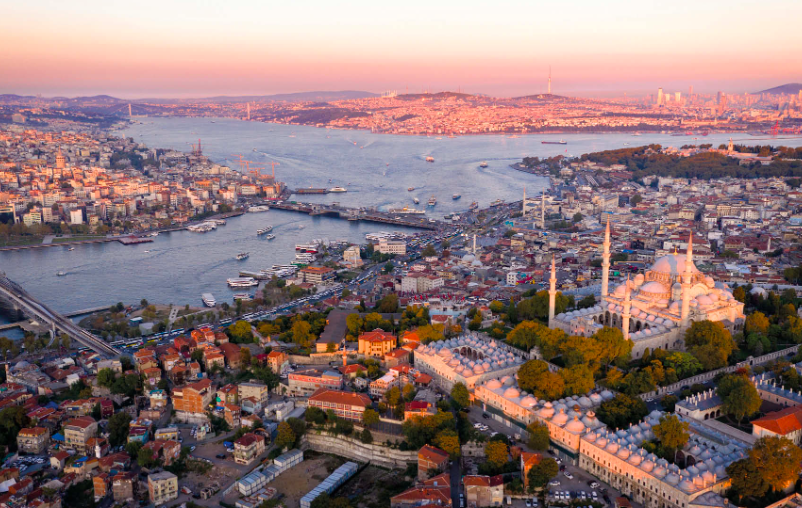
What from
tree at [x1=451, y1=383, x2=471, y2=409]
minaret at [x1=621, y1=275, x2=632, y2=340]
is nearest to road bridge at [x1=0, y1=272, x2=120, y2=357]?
tree at [x1=451, y1=383, x2=471, y2=409]

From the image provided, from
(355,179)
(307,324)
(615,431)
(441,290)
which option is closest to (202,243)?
(441,290)

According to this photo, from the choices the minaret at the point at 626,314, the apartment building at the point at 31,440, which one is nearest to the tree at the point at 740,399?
the minaret at the point at 626,314

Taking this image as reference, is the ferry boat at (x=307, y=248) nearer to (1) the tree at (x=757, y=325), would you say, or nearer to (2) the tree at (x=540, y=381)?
(2) the tree at (x=540, y=381)

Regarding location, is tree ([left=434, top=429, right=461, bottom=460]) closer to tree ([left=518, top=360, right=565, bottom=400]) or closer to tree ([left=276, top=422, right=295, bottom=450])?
tree ([left=518, top=360, right=565, bottom=400])

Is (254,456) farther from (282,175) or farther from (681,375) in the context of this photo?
(282,175)

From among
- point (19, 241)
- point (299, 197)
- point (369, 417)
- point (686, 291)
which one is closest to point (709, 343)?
point (686, 291)

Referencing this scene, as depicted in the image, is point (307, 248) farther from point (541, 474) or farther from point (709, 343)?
point (541, 474)

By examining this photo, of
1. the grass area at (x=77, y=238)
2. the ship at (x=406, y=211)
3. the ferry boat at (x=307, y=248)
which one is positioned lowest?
the grass area at (x=77, y=238)
